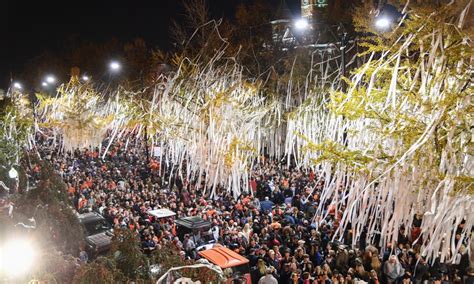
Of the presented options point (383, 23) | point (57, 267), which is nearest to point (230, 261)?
point (57, 267)

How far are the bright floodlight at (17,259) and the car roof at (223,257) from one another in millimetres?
3412

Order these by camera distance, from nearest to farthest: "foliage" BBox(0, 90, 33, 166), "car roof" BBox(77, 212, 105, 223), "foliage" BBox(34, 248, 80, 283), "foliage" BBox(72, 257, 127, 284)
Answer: "foliage" BBox(72, 257, 127, 284) → "foliage" BBox(34, 248, 80, 283) → "car roof" BBox(77, 212, 105, 223) → "foliage" BBox(0, 90, 33, 166)

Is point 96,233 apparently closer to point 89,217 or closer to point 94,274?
point 89,217

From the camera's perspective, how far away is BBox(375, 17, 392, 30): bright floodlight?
8.93 meters

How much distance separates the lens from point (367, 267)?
9.48 meters

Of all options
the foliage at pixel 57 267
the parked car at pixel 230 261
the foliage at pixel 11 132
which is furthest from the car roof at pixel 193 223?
the foliage at pixel 11 132

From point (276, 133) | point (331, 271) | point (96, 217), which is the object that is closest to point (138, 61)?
point (276, 133)

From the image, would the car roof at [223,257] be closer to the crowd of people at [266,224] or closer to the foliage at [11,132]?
the crowd of people at [266,224]

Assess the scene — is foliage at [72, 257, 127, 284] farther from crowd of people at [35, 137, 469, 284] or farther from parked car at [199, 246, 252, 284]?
crowd of people at [35, 137, 469, 284]

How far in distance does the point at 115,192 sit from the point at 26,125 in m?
9.10

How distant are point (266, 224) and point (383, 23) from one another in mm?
5949

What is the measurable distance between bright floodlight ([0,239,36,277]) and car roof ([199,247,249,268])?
3.41m

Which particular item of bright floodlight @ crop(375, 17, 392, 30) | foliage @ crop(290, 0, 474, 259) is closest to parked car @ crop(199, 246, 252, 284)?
foliage @ crop(290, 0, 474, 259)

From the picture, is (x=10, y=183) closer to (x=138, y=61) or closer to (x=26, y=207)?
(x=26, y=207)
